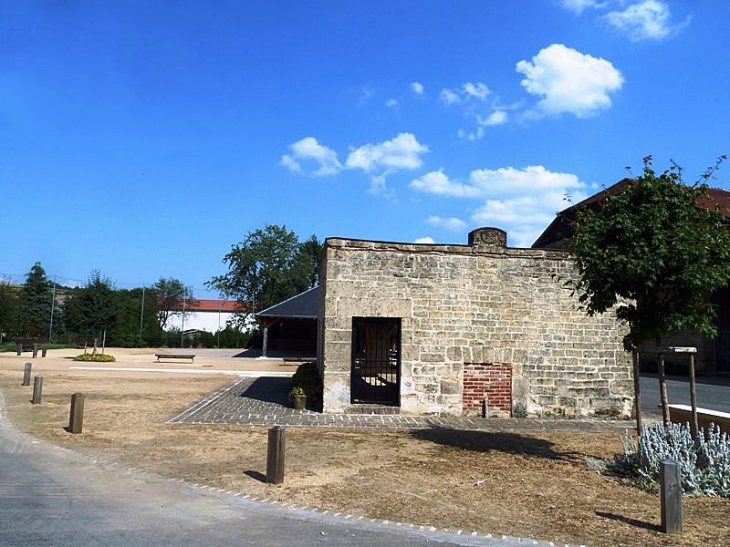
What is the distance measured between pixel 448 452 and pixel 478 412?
405cm

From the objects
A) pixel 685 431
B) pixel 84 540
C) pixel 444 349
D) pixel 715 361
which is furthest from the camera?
pixel 715 361

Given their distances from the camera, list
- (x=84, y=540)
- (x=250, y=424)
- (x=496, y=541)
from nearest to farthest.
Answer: (x=84, y=540) < (x=496, y=541) < (x=250, y=424)

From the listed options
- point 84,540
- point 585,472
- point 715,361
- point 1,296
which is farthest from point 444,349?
point 1,296

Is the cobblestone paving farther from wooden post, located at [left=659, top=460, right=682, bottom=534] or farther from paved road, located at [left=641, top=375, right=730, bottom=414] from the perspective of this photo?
wooden post, located at [left=659, top=460, right=682, bottom=534]

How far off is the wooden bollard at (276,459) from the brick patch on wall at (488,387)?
656 centimetres

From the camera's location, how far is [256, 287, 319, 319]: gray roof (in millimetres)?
32000

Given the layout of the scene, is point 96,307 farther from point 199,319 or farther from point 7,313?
point 199,319

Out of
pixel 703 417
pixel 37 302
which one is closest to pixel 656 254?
pixel 703 417

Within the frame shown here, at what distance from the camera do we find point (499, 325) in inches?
496

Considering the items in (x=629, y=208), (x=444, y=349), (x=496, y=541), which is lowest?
(x=496, y=541)

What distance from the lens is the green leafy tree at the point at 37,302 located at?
49625 millimetres

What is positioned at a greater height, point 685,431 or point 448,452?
point 685,431

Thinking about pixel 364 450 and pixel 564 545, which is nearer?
pixel 564 545

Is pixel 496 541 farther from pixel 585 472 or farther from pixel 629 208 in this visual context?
pixel 629 208
